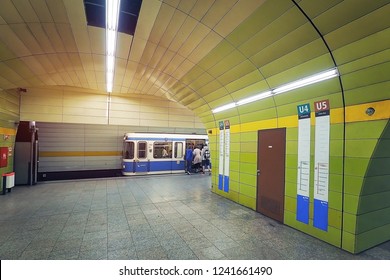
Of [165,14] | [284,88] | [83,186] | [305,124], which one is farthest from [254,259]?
[83,186]

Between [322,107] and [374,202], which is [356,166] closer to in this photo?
[374,202]

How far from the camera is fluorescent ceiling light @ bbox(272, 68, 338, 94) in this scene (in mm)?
3096

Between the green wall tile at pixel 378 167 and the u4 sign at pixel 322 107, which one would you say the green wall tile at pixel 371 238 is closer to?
the green wall tile at pixel 378 167

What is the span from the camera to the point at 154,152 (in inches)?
426

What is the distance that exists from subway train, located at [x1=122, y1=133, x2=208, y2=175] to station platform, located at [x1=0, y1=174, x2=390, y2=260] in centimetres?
404

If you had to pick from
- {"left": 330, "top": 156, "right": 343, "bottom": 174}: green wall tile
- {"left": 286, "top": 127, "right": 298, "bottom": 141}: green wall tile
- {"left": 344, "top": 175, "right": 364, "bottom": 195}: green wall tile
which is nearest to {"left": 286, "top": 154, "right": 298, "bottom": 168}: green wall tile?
{"left": 286, "top": 127, "right": 298, "bottom": 141}: green wall tile

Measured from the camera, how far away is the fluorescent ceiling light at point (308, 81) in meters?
3.10

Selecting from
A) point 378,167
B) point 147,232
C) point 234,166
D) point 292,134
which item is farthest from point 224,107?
point 147,232

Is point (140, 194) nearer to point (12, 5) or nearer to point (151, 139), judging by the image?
point (151, 139)

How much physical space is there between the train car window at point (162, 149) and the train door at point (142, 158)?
0.49m

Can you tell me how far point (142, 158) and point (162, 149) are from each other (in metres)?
1.19

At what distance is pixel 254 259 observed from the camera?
9.82 ft

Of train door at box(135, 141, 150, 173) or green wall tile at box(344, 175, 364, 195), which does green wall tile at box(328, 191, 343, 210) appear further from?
train door at box(135, 141, 150, 173)
